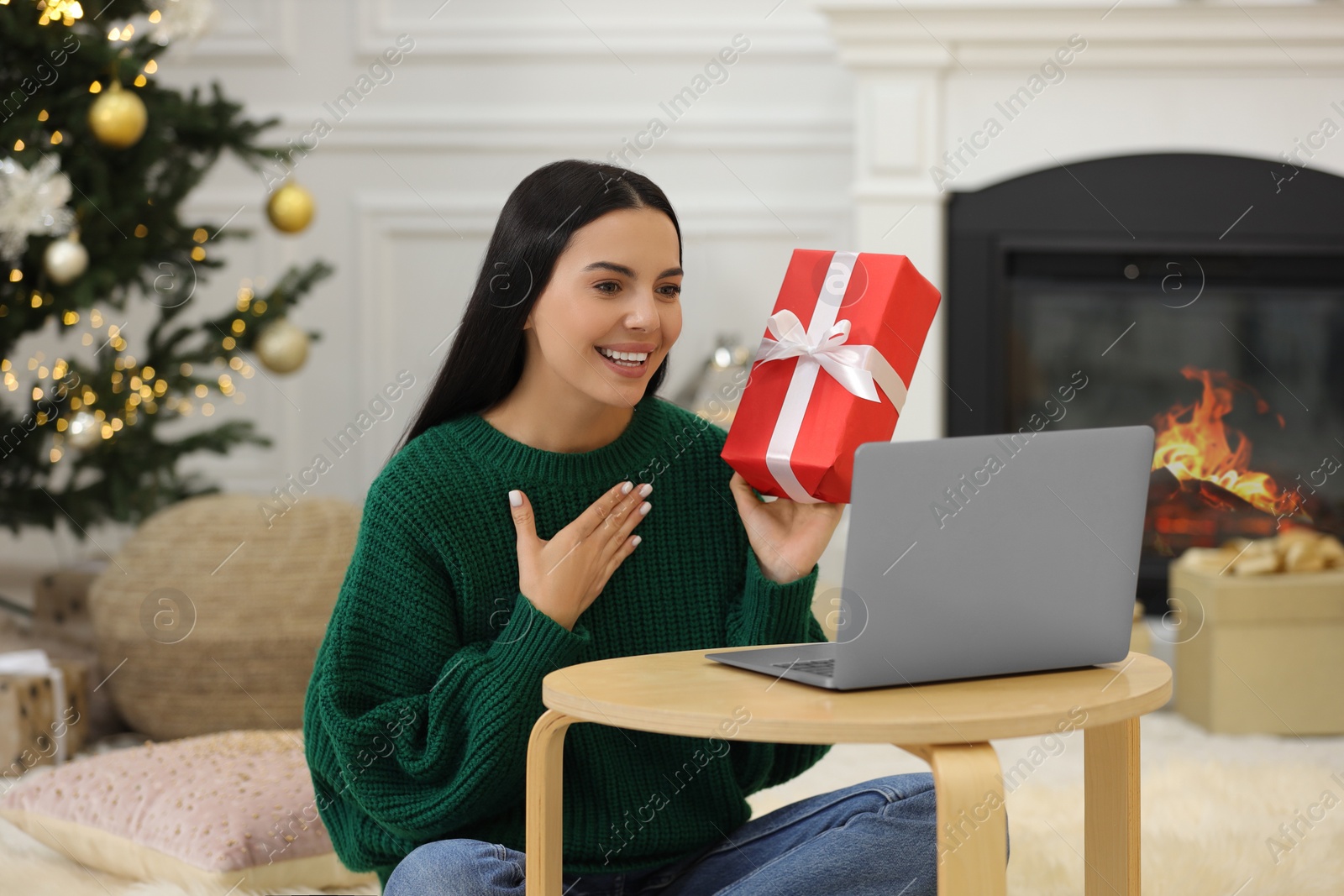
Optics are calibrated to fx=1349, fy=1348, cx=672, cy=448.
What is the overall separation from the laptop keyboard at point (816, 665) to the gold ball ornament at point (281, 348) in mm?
1989

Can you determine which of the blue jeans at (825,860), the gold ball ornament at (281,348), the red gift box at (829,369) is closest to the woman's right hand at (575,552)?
the red gift box at (829,369)

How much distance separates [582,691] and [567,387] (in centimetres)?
42

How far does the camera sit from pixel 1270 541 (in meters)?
2.71

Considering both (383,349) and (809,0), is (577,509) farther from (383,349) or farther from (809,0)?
(383,349)

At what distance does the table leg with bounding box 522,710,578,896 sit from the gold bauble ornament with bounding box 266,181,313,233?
6.59 feet

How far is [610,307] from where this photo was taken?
119cm

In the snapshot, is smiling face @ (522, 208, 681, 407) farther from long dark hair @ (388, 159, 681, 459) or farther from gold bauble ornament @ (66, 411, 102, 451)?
gold bauble ornament @ (66, 411, 102, 451)

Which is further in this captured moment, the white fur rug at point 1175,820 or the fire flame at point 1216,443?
the fire flame at point 1216,443

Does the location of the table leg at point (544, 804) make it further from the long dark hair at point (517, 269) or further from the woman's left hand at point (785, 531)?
the long dark hair at point (517, 269)

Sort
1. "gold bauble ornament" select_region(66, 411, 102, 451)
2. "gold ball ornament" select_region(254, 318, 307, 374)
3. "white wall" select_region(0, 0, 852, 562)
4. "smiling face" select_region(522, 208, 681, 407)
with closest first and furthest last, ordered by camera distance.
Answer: "smiling face" select_region(522, 208, 681, 407), "gold bauble ornament" select_region(66, 411, 102, 451), "gold ball ornament" select_region(254, 318, 307, 374), "white wall" select_region(0, 0, 852, 562)

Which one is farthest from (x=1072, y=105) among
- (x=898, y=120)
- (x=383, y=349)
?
(x=383, y=349)

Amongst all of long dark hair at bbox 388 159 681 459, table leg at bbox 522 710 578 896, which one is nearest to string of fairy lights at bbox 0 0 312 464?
long dark hair at bbox 388 159 681 459

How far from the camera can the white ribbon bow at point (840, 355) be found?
3.70ft

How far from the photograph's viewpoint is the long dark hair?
3.97ft
